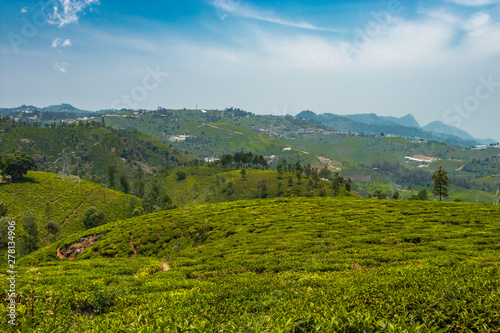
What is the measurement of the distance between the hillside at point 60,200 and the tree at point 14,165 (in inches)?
138

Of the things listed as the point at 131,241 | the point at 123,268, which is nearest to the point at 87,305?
the point at 123,268

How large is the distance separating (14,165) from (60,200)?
32.5 meters

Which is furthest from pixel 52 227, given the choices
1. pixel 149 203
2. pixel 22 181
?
pixel 22 181

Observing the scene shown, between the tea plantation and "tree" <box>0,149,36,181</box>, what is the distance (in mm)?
96419

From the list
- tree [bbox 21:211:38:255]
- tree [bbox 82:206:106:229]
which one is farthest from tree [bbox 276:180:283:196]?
tree [bbox 21:211:38:255]

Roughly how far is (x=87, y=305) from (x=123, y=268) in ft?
34.1

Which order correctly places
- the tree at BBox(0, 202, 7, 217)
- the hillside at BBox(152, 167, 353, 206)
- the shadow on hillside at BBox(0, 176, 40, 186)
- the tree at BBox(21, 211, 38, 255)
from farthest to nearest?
the hillside at BBox(152, 167, 353, 206) → the shadow on hillside at BBox(0, 176, 40, 186) → the tree at BBox(0, 202, 7, 217) → the tree at BBox(21, 211, 38, 255)

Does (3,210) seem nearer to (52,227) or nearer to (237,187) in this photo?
(52,227)

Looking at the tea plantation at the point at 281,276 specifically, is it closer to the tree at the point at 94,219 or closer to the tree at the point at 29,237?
the tree at the point at 29,237

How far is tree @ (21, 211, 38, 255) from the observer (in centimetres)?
6372

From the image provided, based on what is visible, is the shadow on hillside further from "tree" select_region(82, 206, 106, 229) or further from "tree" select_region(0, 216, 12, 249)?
"tree" select_region(82, 206, 106, 229)

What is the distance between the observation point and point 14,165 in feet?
356

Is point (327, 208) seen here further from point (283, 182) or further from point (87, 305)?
point (283, 182)

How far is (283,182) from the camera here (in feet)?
522
